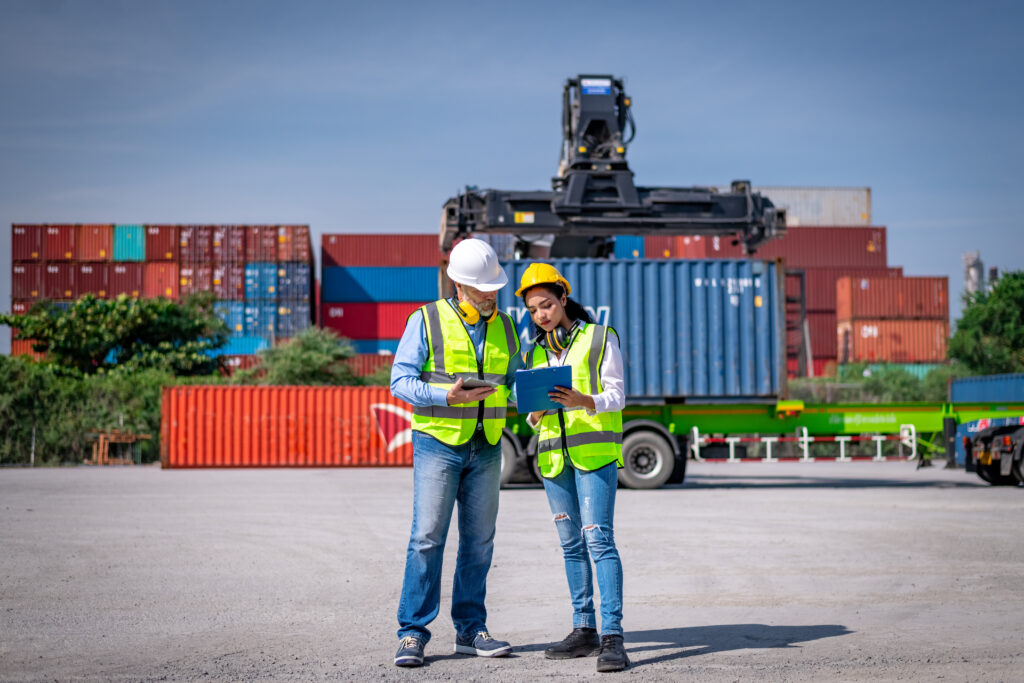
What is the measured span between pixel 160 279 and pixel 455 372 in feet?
156

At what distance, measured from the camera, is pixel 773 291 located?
1741 centimetres

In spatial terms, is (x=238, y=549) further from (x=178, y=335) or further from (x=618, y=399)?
(x=178, y=335)

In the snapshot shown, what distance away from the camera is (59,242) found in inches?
1956

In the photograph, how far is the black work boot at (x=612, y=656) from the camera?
4.28m

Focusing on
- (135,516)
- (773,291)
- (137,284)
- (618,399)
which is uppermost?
(137,284)

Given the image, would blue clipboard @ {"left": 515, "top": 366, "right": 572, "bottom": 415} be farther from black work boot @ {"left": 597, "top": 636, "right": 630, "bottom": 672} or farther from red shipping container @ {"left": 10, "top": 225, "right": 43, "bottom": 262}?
red shipping container @ {"left": 10, "top": 225, "right": 43, "bottom": 262}

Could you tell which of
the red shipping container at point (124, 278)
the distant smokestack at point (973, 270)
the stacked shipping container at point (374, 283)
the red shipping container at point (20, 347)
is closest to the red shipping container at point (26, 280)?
the red shipping container at point (124, 278)

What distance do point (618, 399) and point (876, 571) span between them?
384 centimetres

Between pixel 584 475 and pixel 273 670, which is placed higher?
pixel 584 475

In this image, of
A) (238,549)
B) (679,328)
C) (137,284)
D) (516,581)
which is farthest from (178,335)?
(516,581)

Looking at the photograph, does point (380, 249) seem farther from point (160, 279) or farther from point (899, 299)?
point (899, 299)

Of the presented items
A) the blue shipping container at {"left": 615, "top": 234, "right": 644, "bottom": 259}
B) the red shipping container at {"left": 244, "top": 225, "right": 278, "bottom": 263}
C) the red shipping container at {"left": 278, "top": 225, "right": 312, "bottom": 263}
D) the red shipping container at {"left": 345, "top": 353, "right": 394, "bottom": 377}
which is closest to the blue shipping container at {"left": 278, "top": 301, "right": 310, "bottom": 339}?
the red shipping container at {"left": 278, "top": 225, "right": 312, "bottom": 263}

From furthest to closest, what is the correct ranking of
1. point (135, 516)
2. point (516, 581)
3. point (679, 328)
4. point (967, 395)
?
point (967, 395) → point (679, 328) → point (135, 516) → point (516, 581)

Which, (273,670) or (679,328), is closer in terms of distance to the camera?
(273,670)
